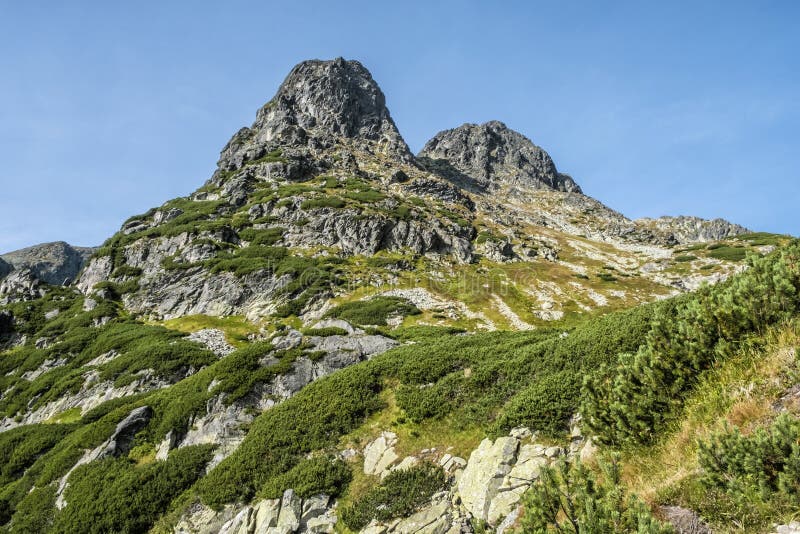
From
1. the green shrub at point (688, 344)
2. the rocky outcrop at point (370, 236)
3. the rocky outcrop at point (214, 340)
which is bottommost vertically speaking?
the green shrub at point (688, 344)

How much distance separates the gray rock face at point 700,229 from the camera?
169m

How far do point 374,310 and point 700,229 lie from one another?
586 feet

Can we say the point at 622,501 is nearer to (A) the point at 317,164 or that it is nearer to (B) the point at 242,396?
(B) the point at 242,396

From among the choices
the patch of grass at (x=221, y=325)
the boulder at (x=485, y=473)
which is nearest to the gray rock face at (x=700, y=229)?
the patch of grass at (x=221, y=325)

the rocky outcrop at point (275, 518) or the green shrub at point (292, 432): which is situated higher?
the green shrub at point (292, 432)

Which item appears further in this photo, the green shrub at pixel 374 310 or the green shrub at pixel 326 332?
the green shrub at pixel 374 310

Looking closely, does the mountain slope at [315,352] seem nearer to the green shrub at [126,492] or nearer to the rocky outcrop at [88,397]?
the green shrub at [126,492]

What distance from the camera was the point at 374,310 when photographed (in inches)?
2167

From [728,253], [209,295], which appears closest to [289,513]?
[209,295]

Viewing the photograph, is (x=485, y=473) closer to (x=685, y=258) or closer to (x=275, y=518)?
(x=275, y=518)

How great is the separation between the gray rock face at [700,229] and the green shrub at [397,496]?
7454 inches

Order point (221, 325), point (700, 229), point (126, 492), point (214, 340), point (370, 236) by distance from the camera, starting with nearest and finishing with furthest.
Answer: point (126, 492), point (214, 340), point (221, 325), point (370, 236), point (700, 229)

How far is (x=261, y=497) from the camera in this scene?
1377 cm

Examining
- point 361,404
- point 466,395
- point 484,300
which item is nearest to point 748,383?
point 466,395
